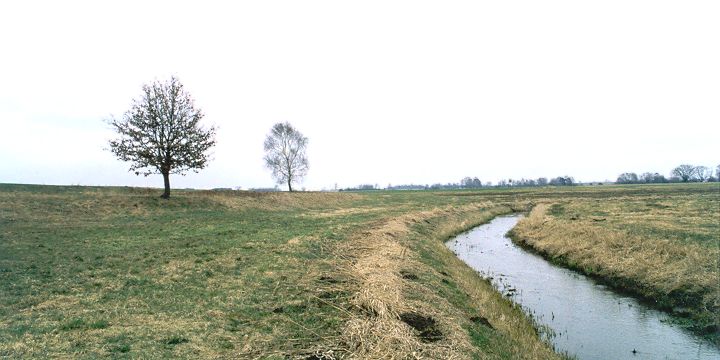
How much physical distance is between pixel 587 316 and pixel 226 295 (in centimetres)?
1372

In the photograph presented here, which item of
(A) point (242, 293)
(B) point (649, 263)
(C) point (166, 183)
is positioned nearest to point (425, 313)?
(A) point (242, 293)

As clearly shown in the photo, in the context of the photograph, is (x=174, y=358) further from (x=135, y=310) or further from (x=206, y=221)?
(x=206, y=221)

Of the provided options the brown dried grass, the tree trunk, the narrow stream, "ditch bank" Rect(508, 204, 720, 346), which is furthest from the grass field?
the tree trunk

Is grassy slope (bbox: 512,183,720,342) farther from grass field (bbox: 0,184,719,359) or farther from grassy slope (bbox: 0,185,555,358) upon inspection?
grassy slope (bbox: 0,185,555,358)

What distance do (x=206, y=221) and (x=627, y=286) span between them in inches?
1076

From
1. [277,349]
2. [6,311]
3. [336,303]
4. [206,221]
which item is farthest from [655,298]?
[206,221]

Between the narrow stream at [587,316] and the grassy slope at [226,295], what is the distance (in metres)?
1.63

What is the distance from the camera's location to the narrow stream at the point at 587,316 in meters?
12.6

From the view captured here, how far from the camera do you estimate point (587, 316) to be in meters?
15.8

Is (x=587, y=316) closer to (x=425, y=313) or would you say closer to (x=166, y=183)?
(x=425, y=313)

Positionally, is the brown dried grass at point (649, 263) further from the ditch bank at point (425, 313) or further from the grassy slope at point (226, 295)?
the grassy slope at point (226, 295)

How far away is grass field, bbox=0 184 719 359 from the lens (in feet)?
29.6

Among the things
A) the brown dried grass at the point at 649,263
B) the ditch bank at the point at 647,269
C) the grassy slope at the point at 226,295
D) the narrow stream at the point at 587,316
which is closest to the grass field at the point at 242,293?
the grassy slope at the point at 226,295

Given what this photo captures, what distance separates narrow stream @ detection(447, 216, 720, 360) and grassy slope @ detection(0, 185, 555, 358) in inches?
64.3
